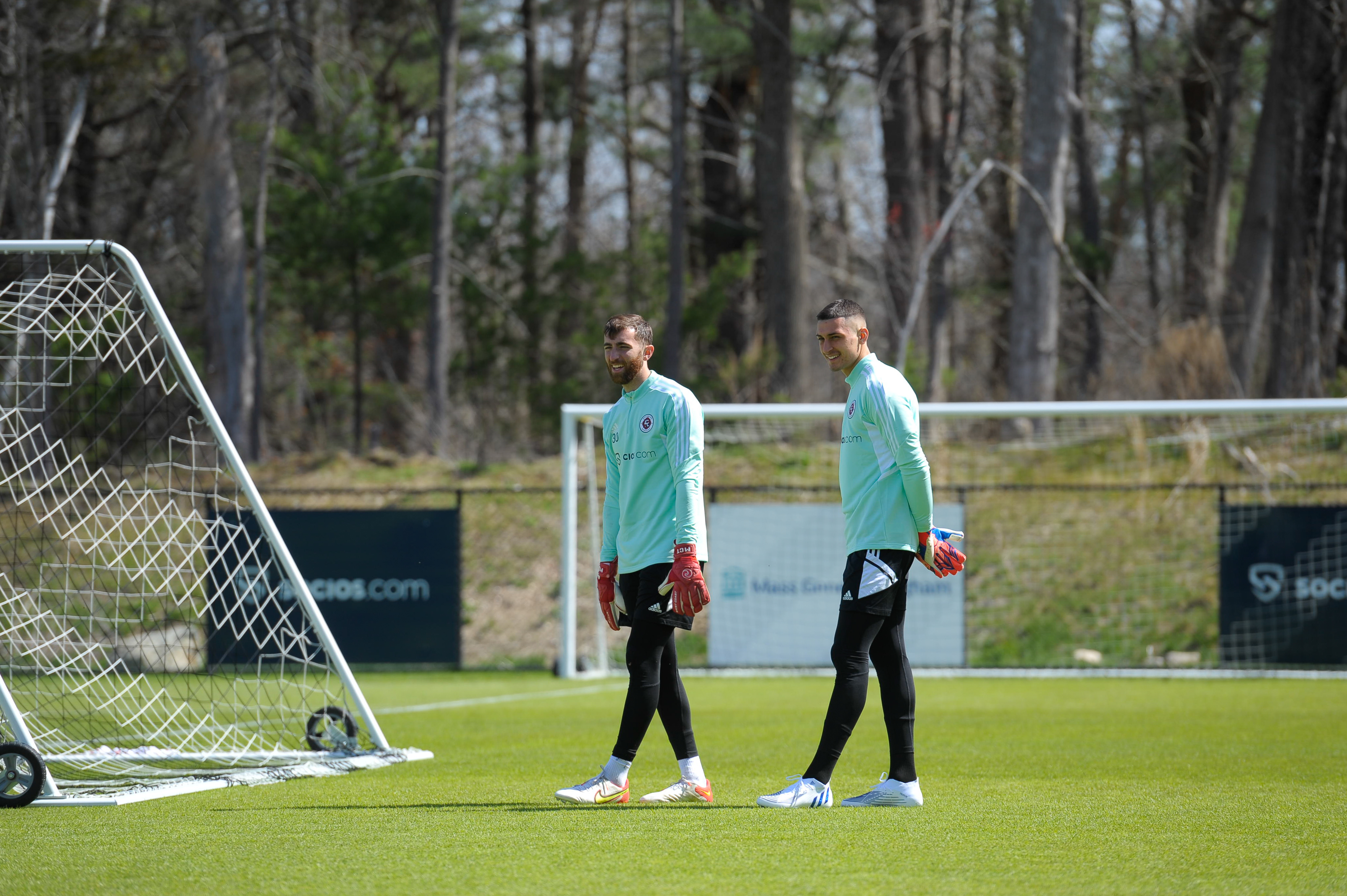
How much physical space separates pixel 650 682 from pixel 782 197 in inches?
680

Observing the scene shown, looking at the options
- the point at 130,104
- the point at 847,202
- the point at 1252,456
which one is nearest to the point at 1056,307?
the point at 1252,456

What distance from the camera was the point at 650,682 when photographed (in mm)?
5270

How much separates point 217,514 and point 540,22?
899 inches

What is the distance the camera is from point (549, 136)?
29906 millimetres

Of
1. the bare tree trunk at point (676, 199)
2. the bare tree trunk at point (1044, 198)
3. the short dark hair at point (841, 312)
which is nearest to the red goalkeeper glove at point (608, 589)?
the short dark hair at point (841, 312)

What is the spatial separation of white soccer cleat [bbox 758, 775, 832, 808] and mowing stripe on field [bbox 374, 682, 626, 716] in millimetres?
5453

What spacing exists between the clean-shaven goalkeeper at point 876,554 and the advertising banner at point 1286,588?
9425 millimetres

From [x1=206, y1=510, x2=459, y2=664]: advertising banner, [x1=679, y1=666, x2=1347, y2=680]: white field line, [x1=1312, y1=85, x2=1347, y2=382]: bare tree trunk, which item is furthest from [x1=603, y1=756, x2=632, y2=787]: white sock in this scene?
[x1=1312, y1=85, x2=1347, y2=382]: bare tree trunk

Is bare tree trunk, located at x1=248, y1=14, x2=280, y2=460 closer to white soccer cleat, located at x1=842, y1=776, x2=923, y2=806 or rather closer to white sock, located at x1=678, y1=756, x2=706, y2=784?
white sock, located at x1=678, y1=756, x2=706, y2=784

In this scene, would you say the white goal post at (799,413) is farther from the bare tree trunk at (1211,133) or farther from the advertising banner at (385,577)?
the bare tree trunk at (1211,133)

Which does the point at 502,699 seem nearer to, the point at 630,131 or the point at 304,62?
the point at 304,62

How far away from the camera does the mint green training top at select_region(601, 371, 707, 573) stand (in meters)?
5.21

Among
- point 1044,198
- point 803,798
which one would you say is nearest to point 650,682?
point 803,798

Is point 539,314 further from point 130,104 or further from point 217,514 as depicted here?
point 217,514
